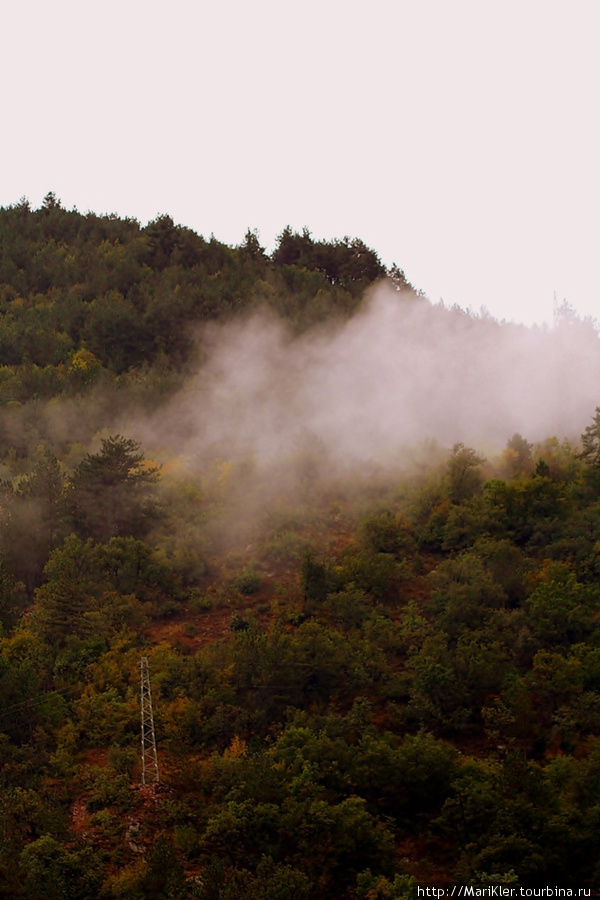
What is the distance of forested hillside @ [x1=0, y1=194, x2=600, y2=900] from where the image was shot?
84.7 ft

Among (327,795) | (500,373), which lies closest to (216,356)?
(500,373)

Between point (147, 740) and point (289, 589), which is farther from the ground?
point (289, 589)

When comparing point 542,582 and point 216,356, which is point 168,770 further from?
point 216,356

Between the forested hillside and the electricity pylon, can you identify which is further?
the electricity pylon

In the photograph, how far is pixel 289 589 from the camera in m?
38.8

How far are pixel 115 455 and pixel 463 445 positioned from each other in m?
14.4

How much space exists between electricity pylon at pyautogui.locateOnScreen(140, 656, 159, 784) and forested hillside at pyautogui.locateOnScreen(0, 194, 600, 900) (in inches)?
7.9

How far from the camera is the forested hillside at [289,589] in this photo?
25.8 m

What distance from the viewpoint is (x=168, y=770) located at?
1141 inches

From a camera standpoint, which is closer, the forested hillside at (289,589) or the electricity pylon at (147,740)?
the forested hillside at (289,589)

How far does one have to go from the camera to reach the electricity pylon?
28291 mm

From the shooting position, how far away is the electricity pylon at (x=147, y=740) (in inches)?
1114

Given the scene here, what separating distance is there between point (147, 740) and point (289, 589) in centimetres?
958

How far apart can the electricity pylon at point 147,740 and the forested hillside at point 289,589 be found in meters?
0.20
